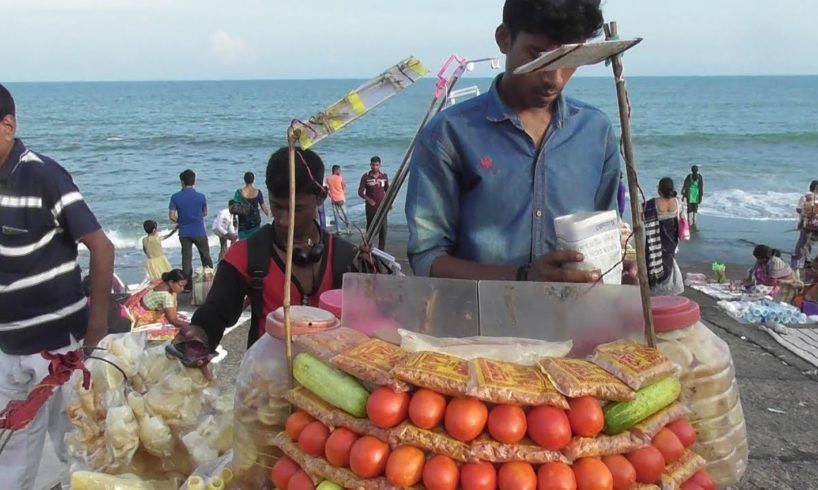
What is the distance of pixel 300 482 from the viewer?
1.46 metres

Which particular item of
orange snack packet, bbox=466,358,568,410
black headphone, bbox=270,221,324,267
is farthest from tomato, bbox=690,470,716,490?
black headphone, bbox=270,221,324,267

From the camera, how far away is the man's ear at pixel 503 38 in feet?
6.14

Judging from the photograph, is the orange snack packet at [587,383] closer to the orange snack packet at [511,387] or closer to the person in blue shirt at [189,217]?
the orange snack packet at [511,387]

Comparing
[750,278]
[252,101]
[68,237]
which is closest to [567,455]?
[68,237]

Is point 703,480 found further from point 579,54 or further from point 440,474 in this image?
point 579,54

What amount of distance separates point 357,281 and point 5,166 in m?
2.07

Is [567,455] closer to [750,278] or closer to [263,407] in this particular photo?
[263,407]

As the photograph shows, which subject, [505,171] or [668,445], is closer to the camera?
[668,445]

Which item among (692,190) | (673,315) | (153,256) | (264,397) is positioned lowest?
(692,190)

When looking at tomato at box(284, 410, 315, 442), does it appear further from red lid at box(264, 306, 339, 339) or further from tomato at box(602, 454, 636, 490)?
tomato at box(602, 454, 636, 490)

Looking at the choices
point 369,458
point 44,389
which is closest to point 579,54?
point 369,458

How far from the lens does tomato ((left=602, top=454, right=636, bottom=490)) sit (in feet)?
4.41

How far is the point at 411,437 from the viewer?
1.34 m

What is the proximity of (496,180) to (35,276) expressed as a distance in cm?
Result: 222
